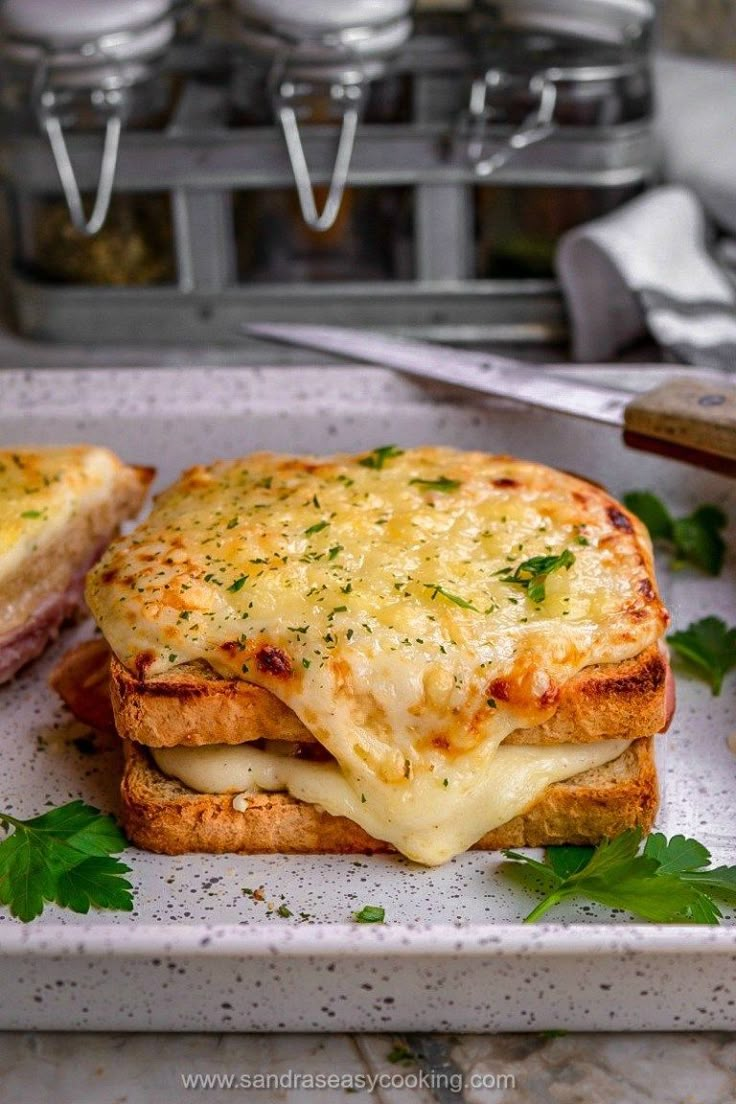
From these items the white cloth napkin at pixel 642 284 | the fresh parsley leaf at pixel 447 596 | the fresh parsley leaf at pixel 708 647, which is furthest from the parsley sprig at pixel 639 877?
the white cloth napkin at pixel 642 284

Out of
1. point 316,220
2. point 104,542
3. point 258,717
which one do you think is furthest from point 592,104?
point 258,717

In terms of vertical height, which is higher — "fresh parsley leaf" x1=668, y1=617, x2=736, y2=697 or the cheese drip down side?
the cheese drip down side

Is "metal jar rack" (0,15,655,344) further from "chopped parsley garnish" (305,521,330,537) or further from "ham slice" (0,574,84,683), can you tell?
"chopped parsley garnish" (305,521,330,537)

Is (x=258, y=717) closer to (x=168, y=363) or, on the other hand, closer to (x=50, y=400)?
(x=50, y=400)

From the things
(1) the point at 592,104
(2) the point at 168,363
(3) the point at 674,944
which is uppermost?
(1) the point at 592,104

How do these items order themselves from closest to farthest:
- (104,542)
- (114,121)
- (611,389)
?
(104,542) → (611,389) → (114,121)

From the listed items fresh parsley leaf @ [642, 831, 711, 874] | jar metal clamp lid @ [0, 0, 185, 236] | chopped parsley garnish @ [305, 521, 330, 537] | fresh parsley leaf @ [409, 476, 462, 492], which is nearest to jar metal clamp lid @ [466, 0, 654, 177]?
jar metal clamp lid @ [0, 0, 185, 236]

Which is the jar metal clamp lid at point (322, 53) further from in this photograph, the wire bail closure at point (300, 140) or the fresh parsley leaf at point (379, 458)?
the fresh parsley leaf at point (379, 458)

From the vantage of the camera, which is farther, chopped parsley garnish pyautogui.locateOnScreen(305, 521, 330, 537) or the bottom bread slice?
chopped parsley garnish pyautogui.locateOnScreen(305, 521, 330, 537)
